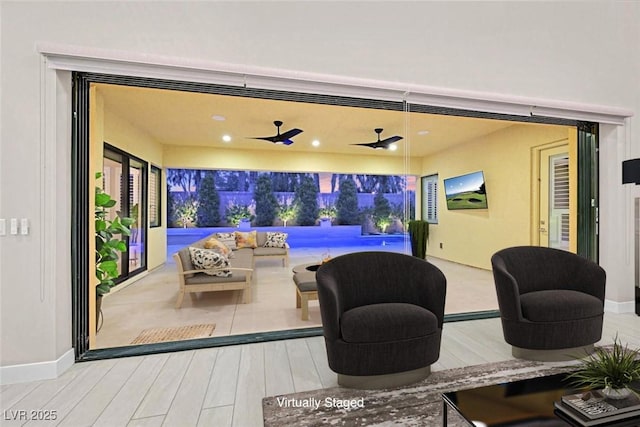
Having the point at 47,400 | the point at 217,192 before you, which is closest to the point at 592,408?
the point at 47,400

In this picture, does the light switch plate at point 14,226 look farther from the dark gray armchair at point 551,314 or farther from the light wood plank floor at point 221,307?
the dark gray armchair at point 551,314

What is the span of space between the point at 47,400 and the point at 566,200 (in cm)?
638

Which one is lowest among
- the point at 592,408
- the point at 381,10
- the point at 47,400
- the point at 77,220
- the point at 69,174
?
the point at 47,400

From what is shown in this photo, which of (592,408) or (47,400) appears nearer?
(592,408)

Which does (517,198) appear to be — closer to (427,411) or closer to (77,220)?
(427,411)

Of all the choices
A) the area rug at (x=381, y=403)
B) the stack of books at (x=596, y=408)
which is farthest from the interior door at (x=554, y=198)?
the stack of books at (x=596, y=408)

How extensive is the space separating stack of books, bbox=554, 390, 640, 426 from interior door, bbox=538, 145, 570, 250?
14.2ft

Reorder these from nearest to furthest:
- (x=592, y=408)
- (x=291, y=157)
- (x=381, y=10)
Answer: (x=592, y=408), (x=381, y=10), (x=291, y=157)

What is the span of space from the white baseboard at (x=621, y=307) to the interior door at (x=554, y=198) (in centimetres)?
124

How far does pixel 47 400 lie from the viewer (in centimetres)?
195

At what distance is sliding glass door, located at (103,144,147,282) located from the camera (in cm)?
453

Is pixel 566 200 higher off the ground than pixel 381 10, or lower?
lower

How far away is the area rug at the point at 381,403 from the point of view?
5.66ft

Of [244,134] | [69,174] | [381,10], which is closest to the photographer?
[69,174]
